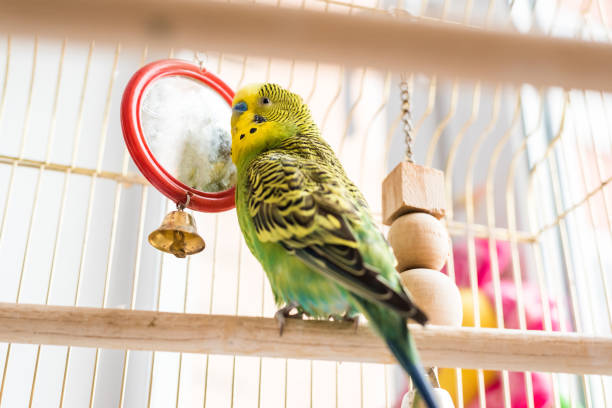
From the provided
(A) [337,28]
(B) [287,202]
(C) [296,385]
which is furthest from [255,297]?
(A) [337,28]

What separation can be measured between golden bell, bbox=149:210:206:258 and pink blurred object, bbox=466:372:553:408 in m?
1.41

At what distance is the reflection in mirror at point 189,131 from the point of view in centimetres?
117

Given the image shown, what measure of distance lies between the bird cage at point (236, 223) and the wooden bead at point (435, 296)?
6 centimetres

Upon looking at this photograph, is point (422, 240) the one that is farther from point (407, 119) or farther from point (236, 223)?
point (236, 223)

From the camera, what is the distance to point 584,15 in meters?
1.44

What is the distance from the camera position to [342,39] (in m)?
0.26

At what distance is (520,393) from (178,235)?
4.98 feet

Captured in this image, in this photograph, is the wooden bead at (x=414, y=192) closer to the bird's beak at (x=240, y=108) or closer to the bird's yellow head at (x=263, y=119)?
the bird's yellow head at (x=263, y=119)

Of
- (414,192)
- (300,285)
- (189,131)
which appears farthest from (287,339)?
(189,131)

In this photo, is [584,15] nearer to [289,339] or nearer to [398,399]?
[289,339]

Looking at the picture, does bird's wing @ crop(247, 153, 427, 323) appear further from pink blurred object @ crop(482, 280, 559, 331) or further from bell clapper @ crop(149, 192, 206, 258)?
pink blurred object @ crop(482, 280, 559, 331)

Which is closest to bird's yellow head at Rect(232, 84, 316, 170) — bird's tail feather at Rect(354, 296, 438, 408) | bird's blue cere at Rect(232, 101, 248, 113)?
bird's blue cere at Rect(232, 101, 248, 113)

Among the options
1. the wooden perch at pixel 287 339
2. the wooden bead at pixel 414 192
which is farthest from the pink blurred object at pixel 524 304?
the wooden perch at pixel 287 339

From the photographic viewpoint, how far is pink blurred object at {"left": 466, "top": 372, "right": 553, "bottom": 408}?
6.13 feet
